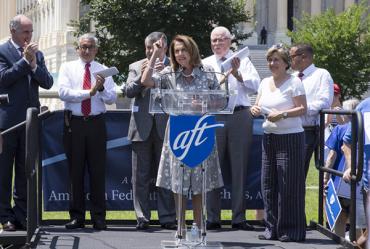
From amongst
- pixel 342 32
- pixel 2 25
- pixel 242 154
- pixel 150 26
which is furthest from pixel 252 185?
pixel 2 25

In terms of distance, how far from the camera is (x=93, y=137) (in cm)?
1038

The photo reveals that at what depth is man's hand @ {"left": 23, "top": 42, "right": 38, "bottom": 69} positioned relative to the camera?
9.61 m

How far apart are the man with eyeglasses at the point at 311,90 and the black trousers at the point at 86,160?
238cm

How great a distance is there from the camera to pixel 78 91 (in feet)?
33.7

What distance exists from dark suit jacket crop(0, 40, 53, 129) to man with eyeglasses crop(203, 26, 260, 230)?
80.3 inches

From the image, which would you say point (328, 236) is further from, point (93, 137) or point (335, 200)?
point (93, 137)

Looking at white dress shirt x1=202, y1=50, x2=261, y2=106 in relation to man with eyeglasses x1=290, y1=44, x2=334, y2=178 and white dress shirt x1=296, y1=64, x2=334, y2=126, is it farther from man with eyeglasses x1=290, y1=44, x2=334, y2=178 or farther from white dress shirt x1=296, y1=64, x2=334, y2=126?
white dress shirt x1=296, y1=64, x2=334, y2=126

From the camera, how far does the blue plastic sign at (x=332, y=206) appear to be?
9406mm

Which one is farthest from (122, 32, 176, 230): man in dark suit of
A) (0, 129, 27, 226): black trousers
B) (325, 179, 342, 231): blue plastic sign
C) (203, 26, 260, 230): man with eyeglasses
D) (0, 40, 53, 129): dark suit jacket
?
(325, 179, 342, 231): blue plastic sign

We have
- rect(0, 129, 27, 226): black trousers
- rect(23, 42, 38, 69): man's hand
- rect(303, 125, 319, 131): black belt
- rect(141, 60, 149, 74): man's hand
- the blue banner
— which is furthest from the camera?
the blue banner

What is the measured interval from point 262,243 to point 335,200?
0.89 metres

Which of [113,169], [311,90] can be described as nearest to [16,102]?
[113,169]

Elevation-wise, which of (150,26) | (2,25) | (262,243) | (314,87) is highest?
(2,25)

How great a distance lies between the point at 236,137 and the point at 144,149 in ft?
3.51
